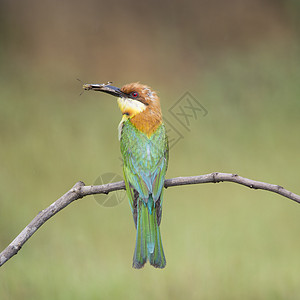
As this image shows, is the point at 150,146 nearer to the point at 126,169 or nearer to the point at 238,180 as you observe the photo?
the point at 126,169

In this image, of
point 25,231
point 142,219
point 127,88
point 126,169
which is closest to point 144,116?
point 127,88

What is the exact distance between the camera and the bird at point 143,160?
1.34 meters

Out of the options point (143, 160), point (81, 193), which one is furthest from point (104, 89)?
point (81, 193)

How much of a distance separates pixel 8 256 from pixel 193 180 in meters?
0.54

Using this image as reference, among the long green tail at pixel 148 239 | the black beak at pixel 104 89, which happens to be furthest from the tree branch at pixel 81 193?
the black beak at pixel 104 89

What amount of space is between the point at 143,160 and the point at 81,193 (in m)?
0.39

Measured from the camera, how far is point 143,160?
62.2 inches

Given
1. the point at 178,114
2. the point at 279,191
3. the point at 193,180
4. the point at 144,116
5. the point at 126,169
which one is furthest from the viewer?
the point at 178,114

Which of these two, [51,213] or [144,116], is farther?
[144,116]

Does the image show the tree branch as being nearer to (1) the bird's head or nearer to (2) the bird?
(2) the bird

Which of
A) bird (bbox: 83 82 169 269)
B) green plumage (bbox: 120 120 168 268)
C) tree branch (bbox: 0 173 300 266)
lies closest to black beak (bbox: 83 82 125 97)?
bird (bbox: 83 82 169 269)

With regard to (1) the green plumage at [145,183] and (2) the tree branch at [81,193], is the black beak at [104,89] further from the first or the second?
(2) the tree branch at [81,193]

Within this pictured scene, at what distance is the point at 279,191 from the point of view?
3.58ft

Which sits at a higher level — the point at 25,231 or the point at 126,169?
the point at 126,169
